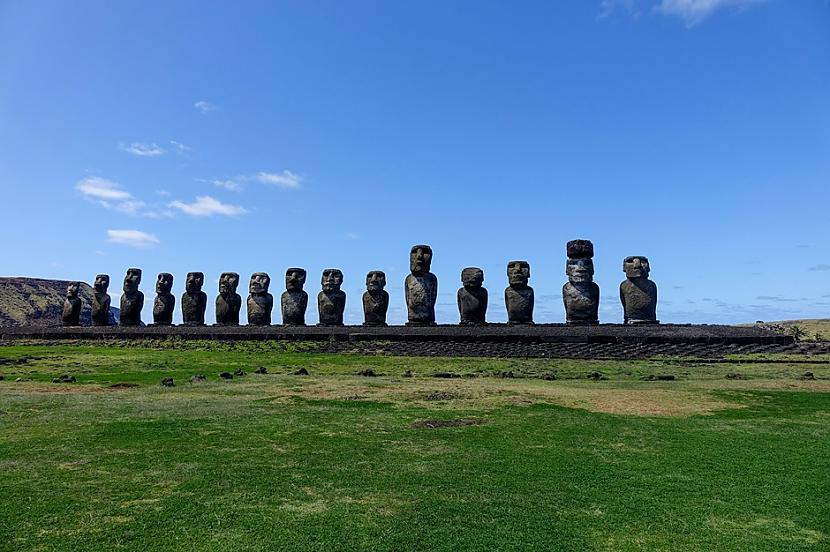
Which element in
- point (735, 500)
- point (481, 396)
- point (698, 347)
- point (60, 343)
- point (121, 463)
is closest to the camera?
point (735, 500)

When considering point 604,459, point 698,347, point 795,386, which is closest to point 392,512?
point 604,459

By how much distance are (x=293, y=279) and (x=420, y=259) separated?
5.75 meters

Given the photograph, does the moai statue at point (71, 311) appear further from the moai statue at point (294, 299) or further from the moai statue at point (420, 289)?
the moai statue at point (420, 289)

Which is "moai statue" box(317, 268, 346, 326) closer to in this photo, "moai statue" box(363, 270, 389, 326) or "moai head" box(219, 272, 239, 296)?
"moai statue" box(363, 270, 389, 326)

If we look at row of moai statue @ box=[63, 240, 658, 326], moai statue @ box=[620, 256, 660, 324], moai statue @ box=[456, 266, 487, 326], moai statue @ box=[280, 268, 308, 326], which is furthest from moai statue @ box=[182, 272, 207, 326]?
moai statue @ box=[620, 256, 660, 324]

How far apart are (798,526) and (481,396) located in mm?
5407

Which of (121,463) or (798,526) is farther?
(121,463)

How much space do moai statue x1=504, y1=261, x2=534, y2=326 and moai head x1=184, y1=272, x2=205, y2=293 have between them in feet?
45.6

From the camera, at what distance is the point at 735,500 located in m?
4.23

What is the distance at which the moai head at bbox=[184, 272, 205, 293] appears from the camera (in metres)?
27.2

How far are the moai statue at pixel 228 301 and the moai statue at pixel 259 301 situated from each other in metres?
0.92

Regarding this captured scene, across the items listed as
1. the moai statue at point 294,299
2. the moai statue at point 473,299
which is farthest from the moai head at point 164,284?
the moai statue at point 473,299

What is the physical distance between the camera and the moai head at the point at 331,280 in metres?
24.1

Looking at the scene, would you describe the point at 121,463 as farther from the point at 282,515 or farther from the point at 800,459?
the point at 800,459
